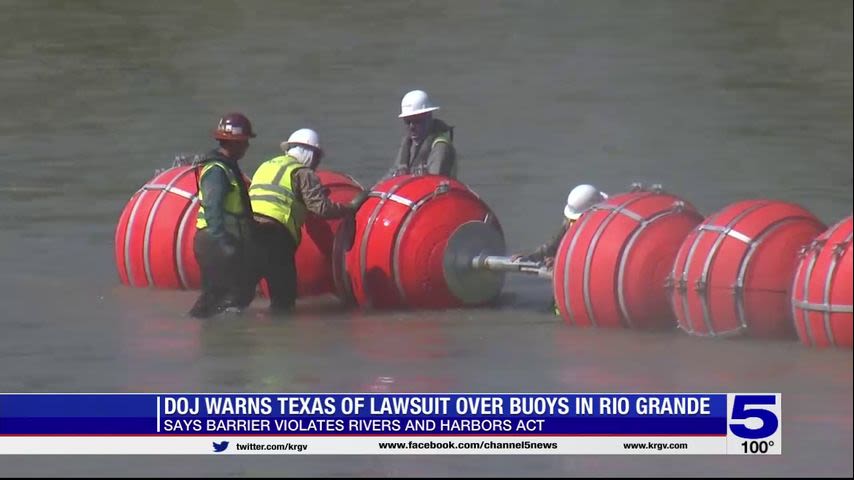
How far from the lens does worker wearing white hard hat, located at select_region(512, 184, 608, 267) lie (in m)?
15.6

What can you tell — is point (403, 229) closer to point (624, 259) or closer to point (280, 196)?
point (280, 196)

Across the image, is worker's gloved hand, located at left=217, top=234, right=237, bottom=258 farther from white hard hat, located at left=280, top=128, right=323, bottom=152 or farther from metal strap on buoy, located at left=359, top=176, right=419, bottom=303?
white hard hat, located at left=280, top=128, right=323, bottom=152

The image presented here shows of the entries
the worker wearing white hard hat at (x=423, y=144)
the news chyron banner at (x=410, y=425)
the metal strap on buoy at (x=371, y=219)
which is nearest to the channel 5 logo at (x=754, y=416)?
the news chyron banner at (x=410, y=425)

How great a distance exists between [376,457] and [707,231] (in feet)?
13.5

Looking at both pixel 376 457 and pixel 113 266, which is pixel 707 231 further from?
pixel 113 266

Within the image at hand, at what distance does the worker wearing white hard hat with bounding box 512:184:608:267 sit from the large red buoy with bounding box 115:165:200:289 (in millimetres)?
3062

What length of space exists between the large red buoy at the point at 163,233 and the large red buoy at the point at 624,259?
386 centimetres

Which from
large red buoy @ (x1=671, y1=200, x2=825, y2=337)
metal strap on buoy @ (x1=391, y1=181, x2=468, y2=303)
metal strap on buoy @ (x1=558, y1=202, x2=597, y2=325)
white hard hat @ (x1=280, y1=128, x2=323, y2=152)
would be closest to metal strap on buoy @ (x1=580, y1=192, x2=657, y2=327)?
metal strap on buoy @ (x1=558, y1=202, x2=597, y2=325)

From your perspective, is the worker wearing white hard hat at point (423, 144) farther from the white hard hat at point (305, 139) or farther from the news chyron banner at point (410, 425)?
the news chyron banner at point (410, 425)

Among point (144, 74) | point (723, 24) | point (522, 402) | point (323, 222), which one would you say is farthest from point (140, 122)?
point (522, 402)

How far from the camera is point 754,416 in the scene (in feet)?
35.2

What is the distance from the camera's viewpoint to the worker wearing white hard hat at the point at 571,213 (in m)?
15.6

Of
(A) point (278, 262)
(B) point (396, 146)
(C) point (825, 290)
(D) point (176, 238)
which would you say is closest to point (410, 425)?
(C) point (825, 290)

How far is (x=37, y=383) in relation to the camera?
13.2 m
